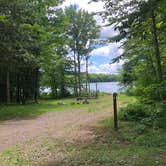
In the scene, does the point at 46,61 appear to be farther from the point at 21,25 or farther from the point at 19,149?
the point at 19,149

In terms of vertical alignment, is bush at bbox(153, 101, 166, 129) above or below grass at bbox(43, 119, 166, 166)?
above

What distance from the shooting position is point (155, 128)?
875 cm

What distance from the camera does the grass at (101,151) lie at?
5.46m

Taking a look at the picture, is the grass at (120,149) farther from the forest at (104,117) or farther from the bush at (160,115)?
the bush at (160,115)

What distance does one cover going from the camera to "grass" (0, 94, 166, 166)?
546 centimetres

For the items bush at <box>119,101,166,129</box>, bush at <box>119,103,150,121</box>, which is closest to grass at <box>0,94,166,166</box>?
bush at <box>119,101,166,129</box>

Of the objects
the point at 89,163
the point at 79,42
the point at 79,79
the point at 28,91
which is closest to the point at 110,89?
the point at 79,79

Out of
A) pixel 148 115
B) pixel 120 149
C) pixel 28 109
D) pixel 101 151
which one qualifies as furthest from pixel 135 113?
pixel 28 109

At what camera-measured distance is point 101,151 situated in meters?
6.29

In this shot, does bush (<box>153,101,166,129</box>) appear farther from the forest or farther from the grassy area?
the grassy area

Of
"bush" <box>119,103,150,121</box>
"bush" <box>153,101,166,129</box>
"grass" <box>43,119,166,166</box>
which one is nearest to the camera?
"grass" <box>43,119,166,166</box>

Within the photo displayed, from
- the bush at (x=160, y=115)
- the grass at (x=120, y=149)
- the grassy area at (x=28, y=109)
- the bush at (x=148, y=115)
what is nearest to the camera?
the grass at (x=120, y=149)

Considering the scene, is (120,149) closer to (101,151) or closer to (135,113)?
(101,151)

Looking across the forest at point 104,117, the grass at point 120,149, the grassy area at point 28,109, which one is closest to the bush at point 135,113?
the forest at point 104,117
